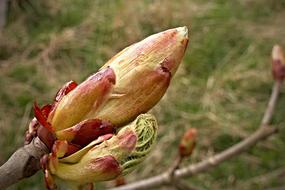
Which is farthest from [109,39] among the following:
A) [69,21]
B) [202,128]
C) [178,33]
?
[178,33]

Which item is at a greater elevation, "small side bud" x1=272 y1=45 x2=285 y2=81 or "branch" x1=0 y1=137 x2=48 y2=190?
"branch" x1=0 y1=137 x2=48 y2=190

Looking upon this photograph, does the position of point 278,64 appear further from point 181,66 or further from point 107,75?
point 181,66

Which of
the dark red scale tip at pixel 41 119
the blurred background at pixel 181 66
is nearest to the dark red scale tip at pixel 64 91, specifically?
the dark red scale tip at pixel 41 119

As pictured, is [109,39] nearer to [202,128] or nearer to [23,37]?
[23,37]

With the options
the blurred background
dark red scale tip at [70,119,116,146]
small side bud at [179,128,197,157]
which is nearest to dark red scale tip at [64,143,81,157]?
dark red scale tip at [70,119,116,146]

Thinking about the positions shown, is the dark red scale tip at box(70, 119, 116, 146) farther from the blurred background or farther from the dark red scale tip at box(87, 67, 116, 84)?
the blurred background

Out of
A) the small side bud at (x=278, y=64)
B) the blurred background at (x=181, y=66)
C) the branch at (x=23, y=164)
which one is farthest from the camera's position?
the blurred background at (x=181, y=66)

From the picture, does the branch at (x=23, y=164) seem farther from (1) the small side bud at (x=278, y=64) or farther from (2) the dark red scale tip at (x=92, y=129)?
(1) the small side bud at (x=278, y=64)
